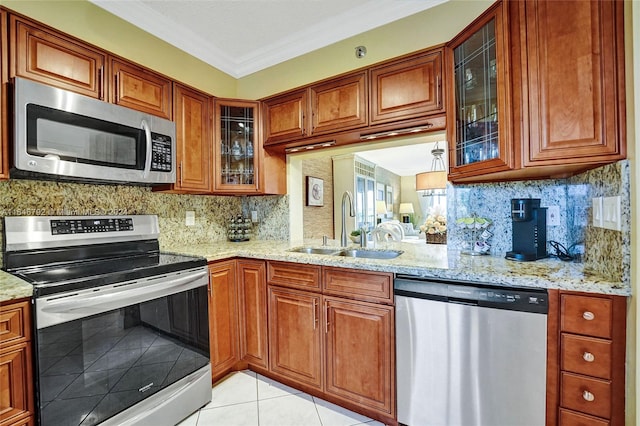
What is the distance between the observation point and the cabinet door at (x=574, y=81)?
115 cm

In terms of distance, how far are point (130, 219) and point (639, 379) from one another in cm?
268

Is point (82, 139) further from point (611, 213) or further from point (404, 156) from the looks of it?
point (404, 156)

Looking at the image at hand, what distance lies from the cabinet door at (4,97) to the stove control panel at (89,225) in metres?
0.39

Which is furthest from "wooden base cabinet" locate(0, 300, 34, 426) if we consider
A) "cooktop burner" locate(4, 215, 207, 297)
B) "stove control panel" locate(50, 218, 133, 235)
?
"stove control panel" locate(50, 218, 133, 235)

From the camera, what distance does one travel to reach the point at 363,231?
7.61 feet

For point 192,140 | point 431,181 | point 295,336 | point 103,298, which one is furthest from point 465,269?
point 431,181

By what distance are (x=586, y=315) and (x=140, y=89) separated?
263cm

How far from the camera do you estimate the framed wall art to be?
420cm

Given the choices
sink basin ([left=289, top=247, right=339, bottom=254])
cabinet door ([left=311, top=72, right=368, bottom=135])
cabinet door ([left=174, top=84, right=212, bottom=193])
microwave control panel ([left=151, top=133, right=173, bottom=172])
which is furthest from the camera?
sink basin ([left=289, top=247, right=339, bottom=254])

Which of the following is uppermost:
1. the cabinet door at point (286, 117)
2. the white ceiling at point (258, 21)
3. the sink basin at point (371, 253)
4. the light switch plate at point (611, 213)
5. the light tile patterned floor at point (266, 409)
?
the white ceiling at point (258, 21)

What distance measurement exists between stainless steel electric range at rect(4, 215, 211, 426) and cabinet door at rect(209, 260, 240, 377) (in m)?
0.12

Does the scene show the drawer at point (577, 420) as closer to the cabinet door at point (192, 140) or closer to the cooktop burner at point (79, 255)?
the cooktop burner at point (79, 255)

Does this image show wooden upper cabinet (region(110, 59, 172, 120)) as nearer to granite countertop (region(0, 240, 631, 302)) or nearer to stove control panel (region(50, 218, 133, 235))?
stove control panel (region(50, 218, 133, 235))

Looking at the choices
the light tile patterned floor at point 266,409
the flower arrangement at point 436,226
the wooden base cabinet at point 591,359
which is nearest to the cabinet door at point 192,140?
the light tile patterned floor at point 266,409
